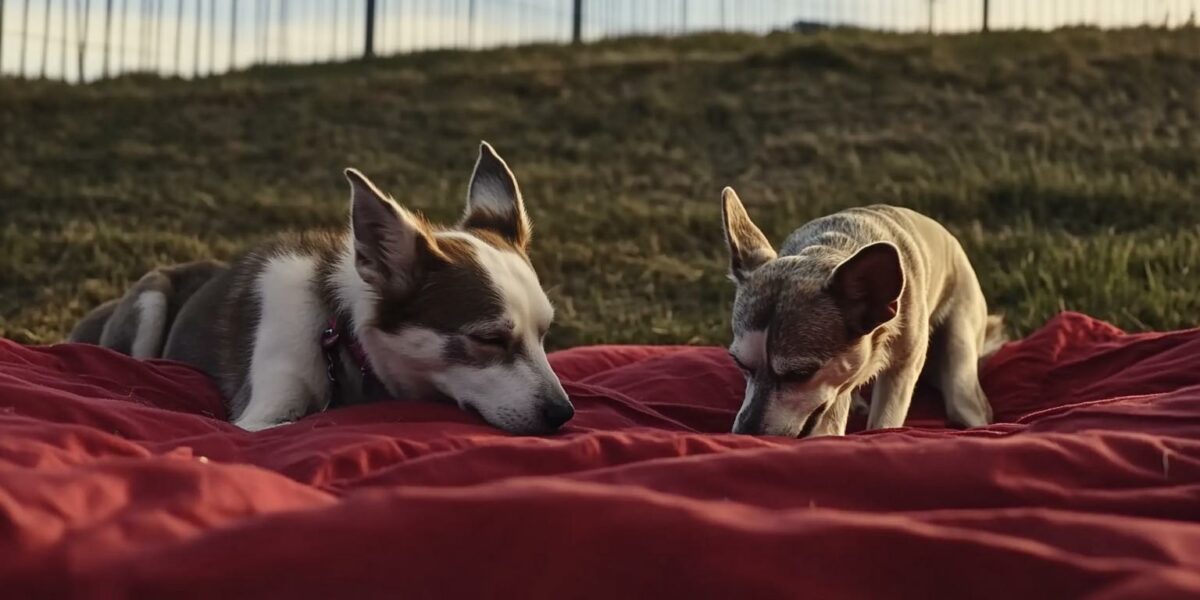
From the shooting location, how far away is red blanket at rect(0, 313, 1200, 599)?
4.98 ft

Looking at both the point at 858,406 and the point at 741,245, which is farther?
the point at 858,406

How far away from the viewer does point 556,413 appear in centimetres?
307

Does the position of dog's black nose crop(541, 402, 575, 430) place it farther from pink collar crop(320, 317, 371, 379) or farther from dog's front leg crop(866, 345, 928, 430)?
dog's front leg crop(866, 345, 928, 430)

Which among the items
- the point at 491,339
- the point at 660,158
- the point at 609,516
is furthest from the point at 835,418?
the point at 660,158

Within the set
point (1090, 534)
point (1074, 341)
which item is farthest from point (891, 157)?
point (1090, 534)

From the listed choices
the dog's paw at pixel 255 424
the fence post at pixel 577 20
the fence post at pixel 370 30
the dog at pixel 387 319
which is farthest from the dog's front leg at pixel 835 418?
the fence post at pixel 577 20

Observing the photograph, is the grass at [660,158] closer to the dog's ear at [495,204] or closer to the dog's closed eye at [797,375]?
the dog's ear at [495,204]

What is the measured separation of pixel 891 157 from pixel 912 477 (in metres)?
8.28

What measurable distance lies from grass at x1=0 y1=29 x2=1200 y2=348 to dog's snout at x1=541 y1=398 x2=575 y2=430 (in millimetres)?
3163

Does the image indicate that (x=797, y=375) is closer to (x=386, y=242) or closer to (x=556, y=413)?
(x=556, y=413)

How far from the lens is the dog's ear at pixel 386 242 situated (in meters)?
3.23

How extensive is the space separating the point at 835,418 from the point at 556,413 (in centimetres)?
116

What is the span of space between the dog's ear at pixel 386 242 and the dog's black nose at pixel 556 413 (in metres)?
0.59

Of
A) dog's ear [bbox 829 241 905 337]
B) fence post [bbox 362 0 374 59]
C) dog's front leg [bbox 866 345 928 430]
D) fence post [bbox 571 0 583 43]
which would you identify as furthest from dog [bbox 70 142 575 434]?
fence post [bbox 571 0 583 43]
